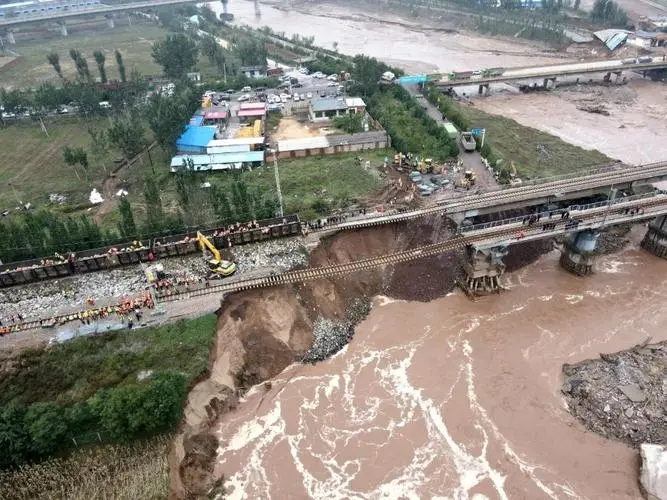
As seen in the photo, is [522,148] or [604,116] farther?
[604,116]

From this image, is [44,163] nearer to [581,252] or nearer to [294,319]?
[294,319]

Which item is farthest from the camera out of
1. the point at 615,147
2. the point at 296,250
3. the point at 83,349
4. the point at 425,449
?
the point at 615,147

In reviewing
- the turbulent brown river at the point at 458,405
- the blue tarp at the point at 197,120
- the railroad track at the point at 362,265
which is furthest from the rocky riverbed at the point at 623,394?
the blue tarp at the point at 197,120

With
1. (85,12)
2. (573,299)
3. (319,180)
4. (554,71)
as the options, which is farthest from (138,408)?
(85,12)

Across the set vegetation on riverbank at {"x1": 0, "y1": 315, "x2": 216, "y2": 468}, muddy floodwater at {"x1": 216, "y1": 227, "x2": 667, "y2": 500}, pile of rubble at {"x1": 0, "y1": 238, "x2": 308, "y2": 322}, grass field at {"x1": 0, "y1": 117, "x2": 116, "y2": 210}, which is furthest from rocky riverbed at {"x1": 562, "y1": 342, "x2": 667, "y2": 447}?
grass field at {"x1": 0, "y1": 117, "x2": 116, "y2": 210}

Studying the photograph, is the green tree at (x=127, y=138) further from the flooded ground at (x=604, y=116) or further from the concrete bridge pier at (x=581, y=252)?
the flooded ground at (x=604, y=116)

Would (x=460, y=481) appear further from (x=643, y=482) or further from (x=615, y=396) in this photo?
(x=615, y=396)

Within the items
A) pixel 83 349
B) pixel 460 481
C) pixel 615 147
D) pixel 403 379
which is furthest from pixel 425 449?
pixel 615 147
